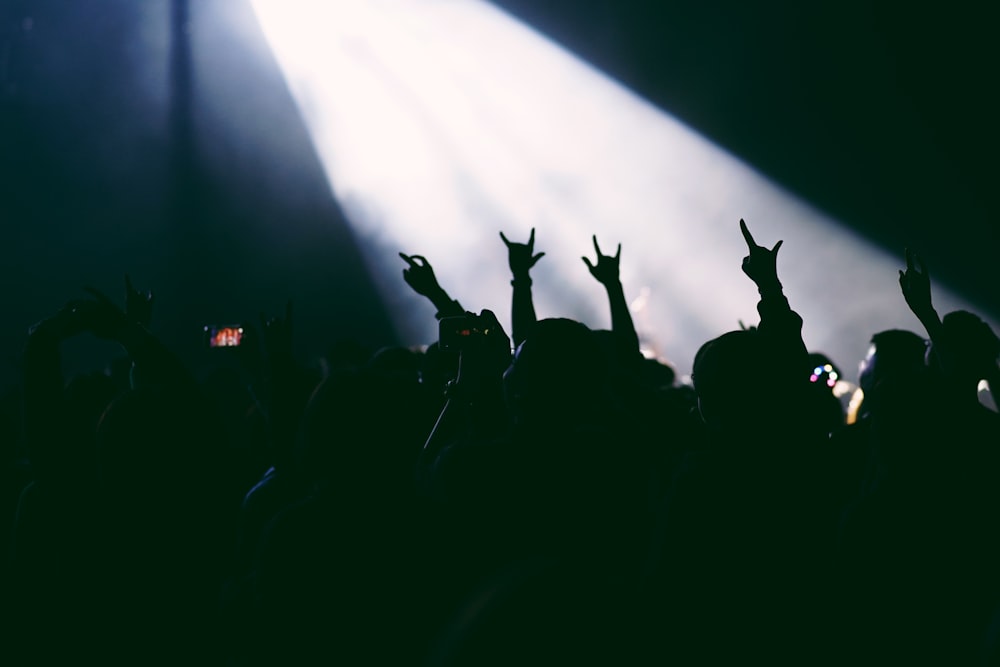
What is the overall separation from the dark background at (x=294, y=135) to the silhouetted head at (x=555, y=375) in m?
7.27

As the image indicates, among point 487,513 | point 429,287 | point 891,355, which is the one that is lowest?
point 487,513

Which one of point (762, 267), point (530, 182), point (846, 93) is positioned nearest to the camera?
point (762, 267)

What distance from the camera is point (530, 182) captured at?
9.88 metres

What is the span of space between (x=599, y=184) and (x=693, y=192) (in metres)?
1.17

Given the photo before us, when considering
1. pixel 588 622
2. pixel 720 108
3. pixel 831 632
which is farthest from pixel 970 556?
pixel 720 108

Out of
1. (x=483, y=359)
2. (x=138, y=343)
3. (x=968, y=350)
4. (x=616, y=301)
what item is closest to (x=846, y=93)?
(x=616, y=301)

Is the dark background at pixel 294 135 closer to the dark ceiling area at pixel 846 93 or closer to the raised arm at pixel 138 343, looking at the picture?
the dark ceiling area at pixel 846 93

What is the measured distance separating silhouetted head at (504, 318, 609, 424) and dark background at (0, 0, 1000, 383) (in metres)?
7.27

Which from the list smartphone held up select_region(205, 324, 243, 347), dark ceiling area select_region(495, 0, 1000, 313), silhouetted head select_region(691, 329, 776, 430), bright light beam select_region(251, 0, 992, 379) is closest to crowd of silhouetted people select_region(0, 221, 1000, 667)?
silhouetted head select_region(691, 329, 776, 430)

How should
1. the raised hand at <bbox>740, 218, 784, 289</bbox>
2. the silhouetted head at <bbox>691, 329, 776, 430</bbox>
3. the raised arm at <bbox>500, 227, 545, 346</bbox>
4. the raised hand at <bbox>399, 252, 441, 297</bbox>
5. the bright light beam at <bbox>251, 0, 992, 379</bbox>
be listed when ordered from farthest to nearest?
the bright light beam at <bbox>251, 0, 992, 379</bbox> → the raised arm at <bbox>500, 227, 545, 346</bbox> → the raised hand at <bbox>399, 252, 441, 297</bbox> → the raised hand at <bbox>740, 218, 784, 289</bbox> → the silhouetted head at <bbox>691, 329, 776, 430</bbox>

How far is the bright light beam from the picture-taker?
8.96 meters

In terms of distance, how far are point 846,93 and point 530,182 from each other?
3802mm

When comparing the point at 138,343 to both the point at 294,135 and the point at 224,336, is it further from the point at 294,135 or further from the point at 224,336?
the point at 294,135

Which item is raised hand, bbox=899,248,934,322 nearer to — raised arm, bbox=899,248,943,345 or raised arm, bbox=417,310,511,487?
raised arm, bbox=899,248,943,345
